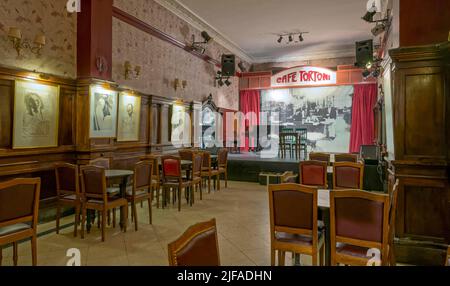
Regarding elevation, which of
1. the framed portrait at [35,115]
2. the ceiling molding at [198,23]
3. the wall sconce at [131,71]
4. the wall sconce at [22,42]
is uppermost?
the ceiling molding at [198,23]

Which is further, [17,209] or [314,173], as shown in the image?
[314,173]

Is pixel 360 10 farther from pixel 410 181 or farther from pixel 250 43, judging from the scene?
pixel 410 181

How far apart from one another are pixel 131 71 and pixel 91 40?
1.27 m

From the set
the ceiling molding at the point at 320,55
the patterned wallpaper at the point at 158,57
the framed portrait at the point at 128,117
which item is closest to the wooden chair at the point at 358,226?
the framed portrait at the point at 128,117

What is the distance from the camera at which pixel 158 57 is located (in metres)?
7.10

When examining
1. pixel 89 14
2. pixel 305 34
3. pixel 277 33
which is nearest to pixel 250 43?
pixel 277 33

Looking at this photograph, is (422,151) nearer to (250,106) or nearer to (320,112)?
(320,112)

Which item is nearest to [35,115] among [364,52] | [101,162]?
→ [101,162]

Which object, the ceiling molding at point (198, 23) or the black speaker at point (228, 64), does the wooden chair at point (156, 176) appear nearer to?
the ceiling molding at point (198, 23)

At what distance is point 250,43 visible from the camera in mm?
11062

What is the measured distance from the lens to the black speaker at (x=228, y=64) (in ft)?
31.8

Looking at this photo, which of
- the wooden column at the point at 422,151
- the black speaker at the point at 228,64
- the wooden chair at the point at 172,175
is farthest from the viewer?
the black speaker at the point at 228,64

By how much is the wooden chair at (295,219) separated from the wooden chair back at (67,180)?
273 cm

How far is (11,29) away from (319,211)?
14.1 feet
